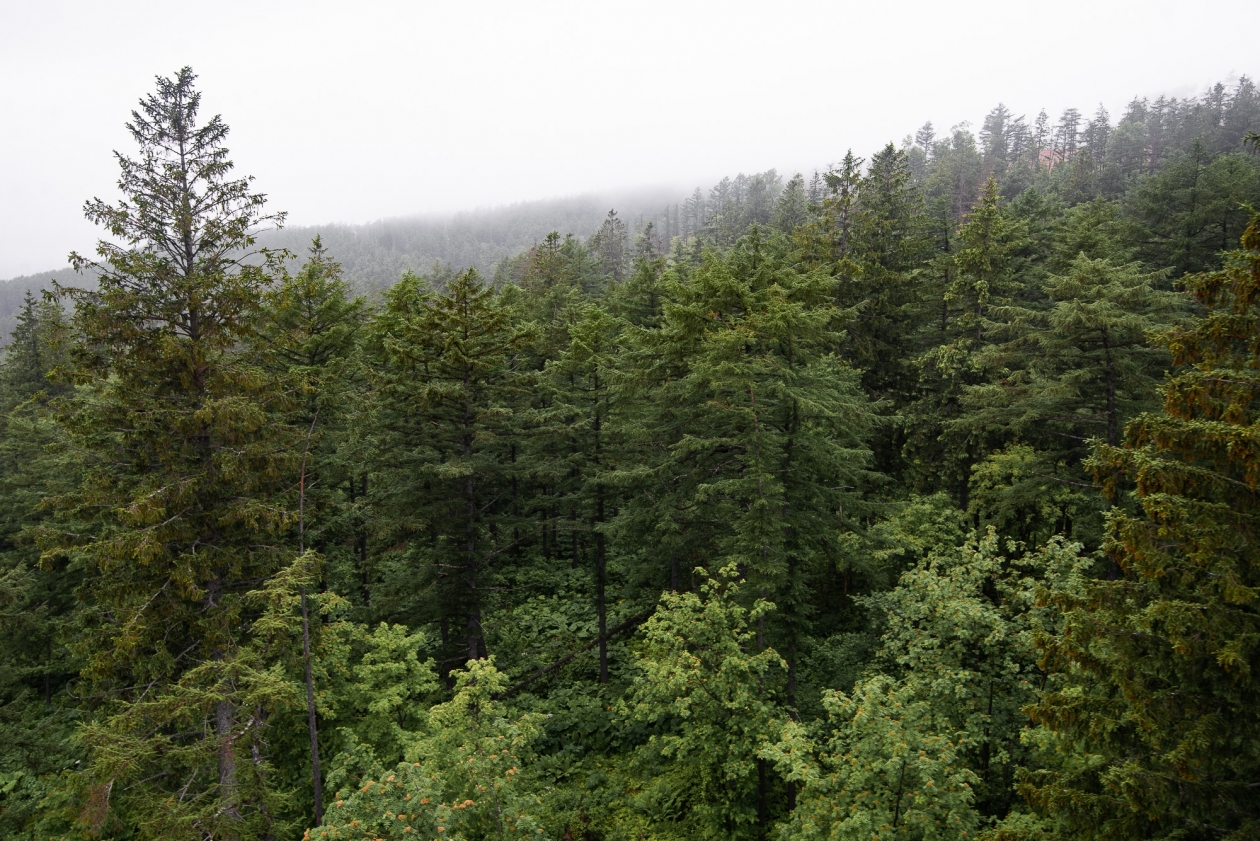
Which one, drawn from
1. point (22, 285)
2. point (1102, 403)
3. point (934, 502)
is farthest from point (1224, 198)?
point (22, 285)

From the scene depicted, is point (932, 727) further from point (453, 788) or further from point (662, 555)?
point (453, 788)

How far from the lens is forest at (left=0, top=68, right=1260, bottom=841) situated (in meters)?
6.56

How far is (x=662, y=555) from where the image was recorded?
53.6 ft

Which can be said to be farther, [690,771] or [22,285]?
[22,285]

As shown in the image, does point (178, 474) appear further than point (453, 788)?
Yes

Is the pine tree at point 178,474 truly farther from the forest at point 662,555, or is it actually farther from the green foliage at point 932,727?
the green foliage at point 932,727

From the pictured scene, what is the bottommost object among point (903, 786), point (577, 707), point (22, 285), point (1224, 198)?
point (577, 707)

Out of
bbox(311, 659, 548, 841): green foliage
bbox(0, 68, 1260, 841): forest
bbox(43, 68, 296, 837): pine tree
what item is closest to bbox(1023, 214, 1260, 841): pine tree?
bbox(0, 68, 1260, 841): forest

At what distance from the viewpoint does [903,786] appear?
8938 millimetres

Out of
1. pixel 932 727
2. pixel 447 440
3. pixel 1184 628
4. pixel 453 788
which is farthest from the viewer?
pixel 447 440

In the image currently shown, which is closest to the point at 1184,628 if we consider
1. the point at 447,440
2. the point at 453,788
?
the point at 453,788

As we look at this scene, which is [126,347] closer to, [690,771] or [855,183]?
[690,771]

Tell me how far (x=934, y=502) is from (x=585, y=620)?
12487 mm

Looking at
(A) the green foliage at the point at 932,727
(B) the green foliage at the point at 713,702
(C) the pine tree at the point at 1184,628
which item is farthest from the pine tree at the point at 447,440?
(C) the pine tree at the point at 1184,628
